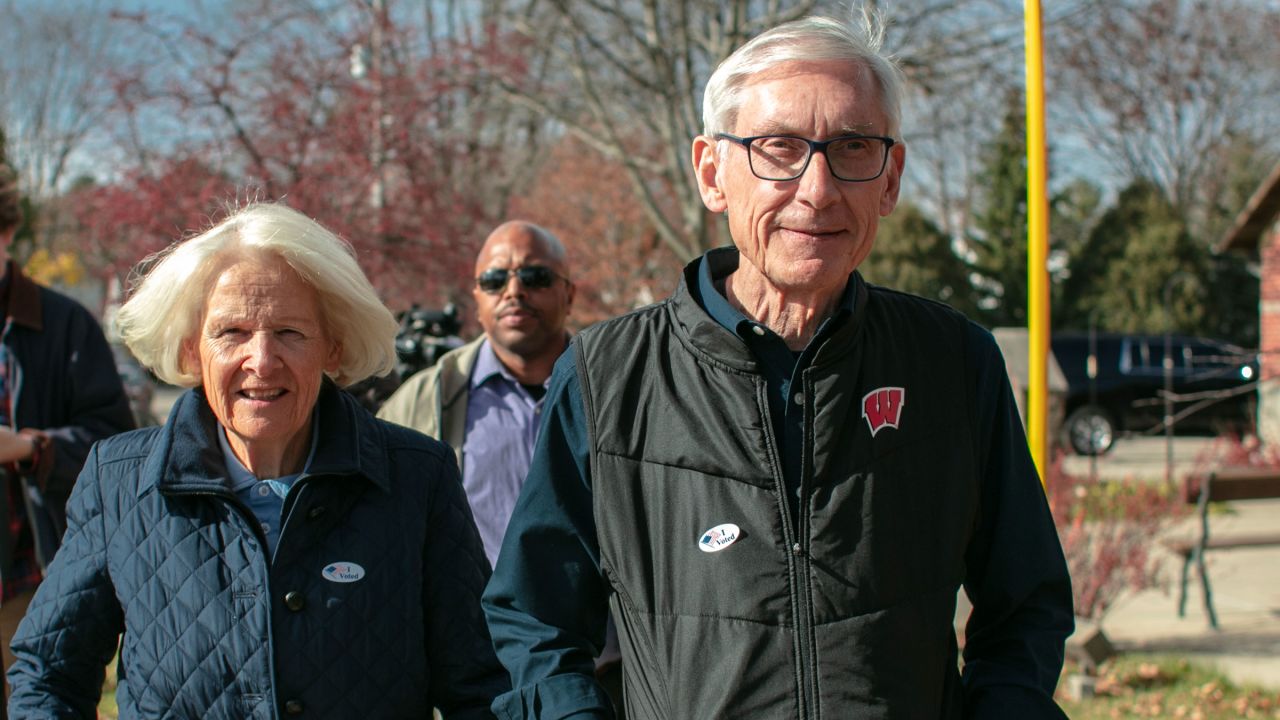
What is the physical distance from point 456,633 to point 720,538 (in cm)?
69

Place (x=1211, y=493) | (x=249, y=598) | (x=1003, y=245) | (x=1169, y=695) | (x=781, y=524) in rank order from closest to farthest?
(x=781, y=524) < (x=249, y=598) < (x=1169, y=695) < (x=1211, y=493) < (x=1003, y=245)

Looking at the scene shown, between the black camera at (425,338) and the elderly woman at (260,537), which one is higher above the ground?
the black camera at (425,338)

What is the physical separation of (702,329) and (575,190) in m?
18.5

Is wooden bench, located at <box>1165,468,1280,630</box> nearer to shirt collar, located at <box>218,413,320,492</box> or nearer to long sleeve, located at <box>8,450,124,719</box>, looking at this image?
shirt collar, located at <box>218,413,320,492</box>

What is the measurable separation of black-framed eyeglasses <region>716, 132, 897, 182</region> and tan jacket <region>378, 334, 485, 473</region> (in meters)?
1.78

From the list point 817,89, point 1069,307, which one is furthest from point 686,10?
point 1069,307

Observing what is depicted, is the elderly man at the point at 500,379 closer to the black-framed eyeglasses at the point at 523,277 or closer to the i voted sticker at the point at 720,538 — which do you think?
the black-framed eyeglasses at the point at 523,277

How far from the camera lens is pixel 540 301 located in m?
3.75

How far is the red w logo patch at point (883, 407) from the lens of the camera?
6.23 feet

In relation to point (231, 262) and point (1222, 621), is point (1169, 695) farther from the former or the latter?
point (231, 262)

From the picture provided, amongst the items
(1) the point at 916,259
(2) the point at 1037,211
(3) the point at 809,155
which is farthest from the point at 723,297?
(1) the point at 916,259

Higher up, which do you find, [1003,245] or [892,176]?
[1003,245]

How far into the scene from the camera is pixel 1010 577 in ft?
6.36

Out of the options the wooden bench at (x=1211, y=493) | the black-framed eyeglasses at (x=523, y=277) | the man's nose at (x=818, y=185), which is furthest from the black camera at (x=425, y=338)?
the wooden bench at (x=1211, y=493)
